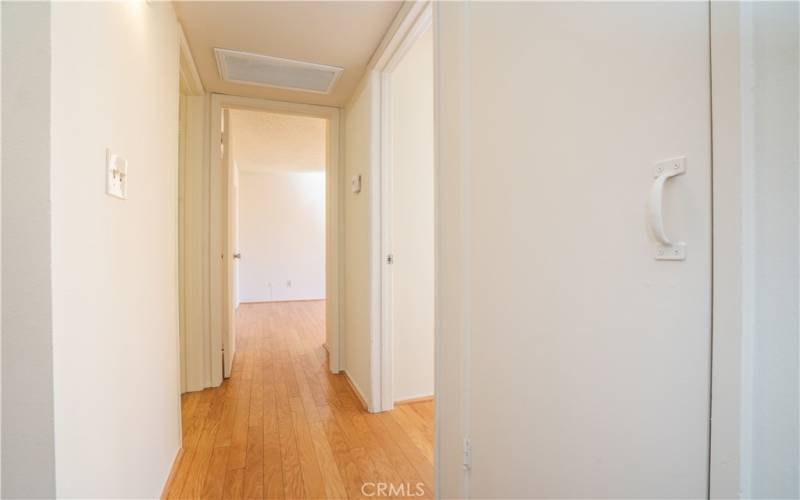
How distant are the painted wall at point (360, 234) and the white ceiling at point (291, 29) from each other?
9.9 inches

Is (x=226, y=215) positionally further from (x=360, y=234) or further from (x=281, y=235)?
(x=281, y=235)

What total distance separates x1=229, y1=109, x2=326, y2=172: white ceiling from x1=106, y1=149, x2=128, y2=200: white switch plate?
6.59 ft

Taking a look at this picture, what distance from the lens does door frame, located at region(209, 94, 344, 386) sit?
8.79ft

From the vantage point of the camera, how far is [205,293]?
8.80 feet

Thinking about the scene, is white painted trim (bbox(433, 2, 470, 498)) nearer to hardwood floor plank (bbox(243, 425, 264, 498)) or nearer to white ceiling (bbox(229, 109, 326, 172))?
hardwood floor plank (bbox(243, 425, 264, 498))

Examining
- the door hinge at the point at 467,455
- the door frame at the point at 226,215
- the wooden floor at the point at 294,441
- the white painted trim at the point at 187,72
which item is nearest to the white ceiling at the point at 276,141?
the door frame at the point at 226,215

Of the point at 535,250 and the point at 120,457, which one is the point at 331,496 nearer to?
the point at 120,457

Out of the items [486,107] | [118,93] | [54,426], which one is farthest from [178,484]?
[486,107]

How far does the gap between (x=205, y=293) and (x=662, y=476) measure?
2804 mm

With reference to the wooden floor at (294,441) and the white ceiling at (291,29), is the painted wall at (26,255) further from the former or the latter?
the white ceiling at (291,29)

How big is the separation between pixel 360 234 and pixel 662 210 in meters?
2.04

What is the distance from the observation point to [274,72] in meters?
2.36

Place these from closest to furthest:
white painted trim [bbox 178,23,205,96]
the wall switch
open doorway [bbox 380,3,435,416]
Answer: white painted trim [bbox 178,23,205,96]
open doorway [bbox 380,3,435,416]
the wall switch

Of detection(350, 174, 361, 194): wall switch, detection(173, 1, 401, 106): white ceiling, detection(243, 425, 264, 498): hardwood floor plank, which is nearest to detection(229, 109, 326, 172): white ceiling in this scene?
detection(173, 1, 401, 106): white ceiling
